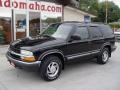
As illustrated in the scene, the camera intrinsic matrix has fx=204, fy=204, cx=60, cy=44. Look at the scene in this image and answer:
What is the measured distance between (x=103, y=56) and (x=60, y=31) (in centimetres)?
240

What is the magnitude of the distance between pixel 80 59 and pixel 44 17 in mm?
8410

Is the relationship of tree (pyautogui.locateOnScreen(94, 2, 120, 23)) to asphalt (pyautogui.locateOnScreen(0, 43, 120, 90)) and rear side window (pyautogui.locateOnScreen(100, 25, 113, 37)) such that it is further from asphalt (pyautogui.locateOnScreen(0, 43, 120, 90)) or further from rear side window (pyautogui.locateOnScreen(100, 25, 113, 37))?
asphalt (pyautogui.locateOnScreen(0, 43, 120, 90))

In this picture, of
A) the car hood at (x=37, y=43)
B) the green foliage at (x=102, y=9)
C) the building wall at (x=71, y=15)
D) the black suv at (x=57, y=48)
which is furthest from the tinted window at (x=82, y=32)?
the green foliage at (x=102, y=9)

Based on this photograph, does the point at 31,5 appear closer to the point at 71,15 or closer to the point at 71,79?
the point at 71,15

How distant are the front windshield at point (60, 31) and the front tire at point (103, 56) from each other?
1.94m

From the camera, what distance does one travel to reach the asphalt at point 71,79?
559cm

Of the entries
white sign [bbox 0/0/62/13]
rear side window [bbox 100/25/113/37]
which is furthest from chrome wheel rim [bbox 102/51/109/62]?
white sign [bbox 0/0/62/13]

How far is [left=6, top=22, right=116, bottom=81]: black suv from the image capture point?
569 cm

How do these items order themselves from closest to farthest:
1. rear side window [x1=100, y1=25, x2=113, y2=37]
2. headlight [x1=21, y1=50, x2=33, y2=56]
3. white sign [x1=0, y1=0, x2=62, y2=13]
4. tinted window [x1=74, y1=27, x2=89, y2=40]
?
1. headlight [x1=21, y1=50, x2=33, y2=56]
2. tinted window [x1=74, y1=27, x2=89, y2=40]
3. rear side window [x1=100, y1=25, x2=113, y2=37]
4. white sign [x1=0, y1=0, x2=62, y2=13]

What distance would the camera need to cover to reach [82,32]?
709 centimetres

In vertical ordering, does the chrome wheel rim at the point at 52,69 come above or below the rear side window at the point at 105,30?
below

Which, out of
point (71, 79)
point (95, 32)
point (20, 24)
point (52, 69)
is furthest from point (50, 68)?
point (20, 24)

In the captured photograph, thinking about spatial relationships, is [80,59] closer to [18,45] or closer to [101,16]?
[18,45]

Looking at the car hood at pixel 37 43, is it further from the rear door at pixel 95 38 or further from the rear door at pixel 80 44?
the rear door at pixel 95 38
